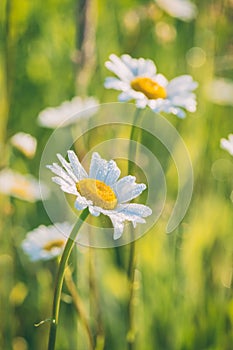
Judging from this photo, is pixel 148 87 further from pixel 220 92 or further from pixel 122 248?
pixel 220 92

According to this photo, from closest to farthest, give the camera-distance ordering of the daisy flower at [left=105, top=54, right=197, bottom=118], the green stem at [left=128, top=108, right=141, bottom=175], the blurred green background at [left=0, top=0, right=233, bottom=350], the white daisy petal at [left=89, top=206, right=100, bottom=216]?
the white daisy petal at [left=89, top=206, right=100, bottom=216] < the green stem at [left=128, top=108, right=141, bottom=175] < the daisy flower at [left=105, top=54, right=197, bottom=118] < the blurred green background at [left=0, top=0, right=233, bottom=350]

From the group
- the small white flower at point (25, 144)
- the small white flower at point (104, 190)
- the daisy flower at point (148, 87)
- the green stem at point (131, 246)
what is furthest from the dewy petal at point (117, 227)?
the small white flower at point (25, 144)

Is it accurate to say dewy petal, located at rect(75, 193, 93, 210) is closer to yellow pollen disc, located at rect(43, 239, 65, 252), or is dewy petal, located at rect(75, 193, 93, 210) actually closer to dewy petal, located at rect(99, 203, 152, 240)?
dewy petal, located at rect(99, 203, 152, 240)

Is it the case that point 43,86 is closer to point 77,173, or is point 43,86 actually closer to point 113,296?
point 113,296

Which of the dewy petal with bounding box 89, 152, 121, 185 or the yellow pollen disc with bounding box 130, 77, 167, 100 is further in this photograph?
the yellow pollen disc with bounding box 130, 77, 167, 100

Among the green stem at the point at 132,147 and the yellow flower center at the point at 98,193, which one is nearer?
the yellow flower center at the point at 98,193

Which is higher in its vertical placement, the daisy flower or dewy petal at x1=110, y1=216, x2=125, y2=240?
the daisy flower

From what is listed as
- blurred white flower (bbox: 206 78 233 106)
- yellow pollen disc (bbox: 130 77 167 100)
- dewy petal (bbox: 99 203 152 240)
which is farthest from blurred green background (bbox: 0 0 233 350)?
dewy petal (bbox: 99 203 152 240)

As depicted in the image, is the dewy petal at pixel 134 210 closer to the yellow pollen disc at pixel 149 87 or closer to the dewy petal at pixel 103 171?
the dewy petal at pixel 103 171
